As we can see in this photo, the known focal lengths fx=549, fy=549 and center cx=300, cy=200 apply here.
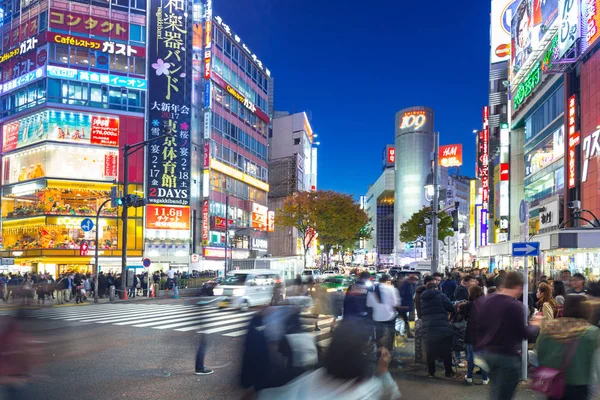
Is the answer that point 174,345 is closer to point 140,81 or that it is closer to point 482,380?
point 482,380

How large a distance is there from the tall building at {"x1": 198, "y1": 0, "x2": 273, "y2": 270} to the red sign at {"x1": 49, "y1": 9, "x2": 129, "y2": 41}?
27.8ft

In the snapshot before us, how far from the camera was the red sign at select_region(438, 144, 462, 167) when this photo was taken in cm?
13912

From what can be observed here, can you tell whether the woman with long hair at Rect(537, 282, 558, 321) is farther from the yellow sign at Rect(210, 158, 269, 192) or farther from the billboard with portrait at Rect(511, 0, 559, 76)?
the yellow sign at Rect(210, 158, 269, 192)

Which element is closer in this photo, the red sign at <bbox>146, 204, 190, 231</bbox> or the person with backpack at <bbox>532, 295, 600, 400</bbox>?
the person with backpack at <bbox>532, 295, 600, 400</bbox>

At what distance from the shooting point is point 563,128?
39.9m

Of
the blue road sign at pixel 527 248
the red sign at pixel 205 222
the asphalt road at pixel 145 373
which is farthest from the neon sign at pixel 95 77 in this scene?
the blue road sign at pixel 527 248

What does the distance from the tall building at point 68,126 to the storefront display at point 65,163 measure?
0.27 feet

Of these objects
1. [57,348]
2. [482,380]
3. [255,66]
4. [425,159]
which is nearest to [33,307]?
[57,348]

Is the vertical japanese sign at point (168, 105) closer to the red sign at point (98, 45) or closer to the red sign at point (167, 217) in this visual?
the red sign at point (167, 217)

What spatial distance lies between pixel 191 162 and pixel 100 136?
A: 8.29 metres

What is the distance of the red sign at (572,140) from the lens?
120 feet

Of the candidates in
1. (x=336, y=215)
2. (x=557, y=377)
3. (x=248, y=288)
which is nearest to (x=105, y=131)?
(x=336, y=215)

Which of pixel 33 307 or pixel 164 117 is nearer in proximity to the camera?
pixel 33 307

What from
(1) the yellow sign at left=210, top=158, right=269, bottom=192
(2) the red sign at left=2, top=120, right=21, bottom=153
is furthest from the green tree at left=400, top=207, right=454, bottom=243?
(2) the red sign at left=2, top=120, right=21, bottom=153
